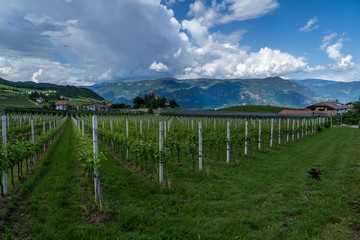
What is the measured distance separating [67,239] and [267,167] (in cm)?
846

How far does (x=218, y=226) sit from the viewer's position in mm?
4105

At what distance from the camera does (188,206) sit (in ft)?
16.3

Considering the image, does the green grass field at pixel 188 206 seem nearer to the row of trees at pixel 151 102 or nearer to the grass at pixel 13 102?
the grass at pixel 13 102

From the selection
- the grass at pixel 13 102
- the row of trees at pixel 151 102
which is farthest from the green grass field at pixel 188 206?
the row of trees at pixel 151 102

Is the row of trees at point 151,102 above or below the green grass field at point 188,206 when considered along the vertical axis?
above

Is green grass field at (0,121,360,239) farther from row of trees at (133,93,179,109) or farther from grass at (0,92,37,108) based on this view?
row of trees at (133,93,179,109)

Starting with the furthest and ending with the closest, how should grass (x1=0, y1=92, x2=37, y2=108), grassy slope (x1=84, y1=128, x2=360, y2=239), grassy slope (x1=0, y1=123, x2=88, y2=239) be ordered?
grass (x1=0, y1=92, x2=37, y2=108)
grassy slope (x1=84, y1=128, x2=360, y2=239)
grassy slope (x1=0, y1=123, x2=88, y2=239)

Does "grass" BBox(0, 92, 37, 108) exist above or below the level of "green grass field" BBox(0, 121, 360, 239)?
above

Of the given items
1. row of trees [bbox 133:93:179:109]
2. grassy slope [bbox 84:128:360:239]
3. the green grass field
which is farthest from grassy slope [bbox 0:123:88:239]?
row of trees [bbox 133:93:179:109]

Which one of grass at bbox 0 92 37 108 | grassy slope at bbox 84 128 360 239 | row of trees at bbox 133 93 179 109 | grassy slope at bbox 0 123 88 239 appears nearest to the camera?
grassy slope at bbox 0 123 88 239

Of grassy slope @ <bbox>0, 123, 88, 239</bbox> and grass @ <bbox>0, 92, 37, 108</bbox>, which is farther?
grass @ <bbox>0, 92, 37, 108</bbox>

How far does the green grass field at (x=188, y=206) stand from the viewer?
390cm

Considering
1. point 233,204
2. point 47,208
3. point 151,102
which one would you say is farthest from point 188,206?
point 151,102

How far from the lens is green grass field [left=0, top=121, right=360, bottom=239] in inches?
153
